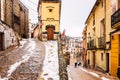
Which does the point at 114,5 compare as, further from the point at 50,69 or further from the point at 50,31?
the point at 50,31

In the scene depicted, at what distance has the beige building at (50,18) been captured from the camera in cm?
3378

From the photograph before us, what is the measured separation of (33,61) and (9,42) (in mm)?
7945

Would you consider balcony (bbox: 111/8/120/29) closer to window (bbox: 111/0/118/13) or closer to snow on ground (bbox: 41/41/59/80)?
window (bbox: 111/0/118/13)

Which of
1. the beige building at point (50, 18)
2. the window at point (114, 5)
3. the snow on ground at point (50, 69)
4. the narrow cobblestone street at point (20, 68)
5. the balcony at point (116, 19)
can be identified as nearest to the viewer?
the narrow cobblestone street at point (20, 68)

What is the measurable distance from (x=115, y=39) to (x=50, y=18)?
57.0 feet

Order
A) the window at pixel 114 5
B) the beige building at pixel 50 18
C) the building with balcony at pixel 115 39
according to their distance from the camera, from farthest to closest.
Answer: the beige building at pixel 50 18, the window at pixel 114 5, the building with balcony at pixel 115 39

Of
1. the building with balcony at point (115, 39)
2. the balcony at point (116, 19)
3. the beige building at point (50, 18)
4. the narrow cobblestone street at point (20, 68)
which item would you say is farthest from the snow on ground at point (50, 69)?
the beige building at point (50, 18)

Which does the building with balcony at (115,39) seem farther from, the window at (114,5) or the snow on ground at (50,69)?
the snow on ground at (50,69)

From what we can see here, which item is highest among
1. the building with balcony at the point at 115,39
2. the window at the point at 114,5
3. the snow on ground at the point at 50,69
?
the window at the point at 114,5

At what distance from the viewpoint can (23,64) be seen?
A: 14.1 metres

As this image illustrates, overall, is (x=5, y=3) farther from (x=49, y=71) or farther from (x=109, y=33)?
(x=49, y=71)

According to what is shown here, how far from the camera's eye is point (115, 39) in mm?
17750

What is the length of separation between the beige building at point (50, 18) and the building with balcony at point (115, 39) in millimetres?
16276

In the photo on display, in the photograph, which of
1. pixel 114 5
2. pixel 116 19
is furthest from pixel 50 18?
pixel 116 19
